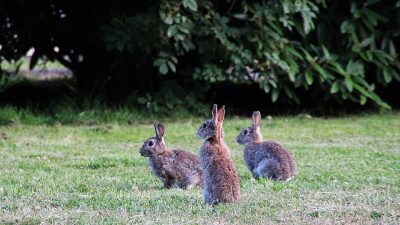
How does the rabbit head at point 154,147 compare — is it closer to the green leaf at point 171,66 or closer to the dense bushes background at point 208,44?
the dense bushes background at point 208,44

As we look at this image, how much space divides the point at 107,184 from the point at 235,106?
7.93 m

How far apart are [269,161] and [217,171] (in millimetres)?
1887

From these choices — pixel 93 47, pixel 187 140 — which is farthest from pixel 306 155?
pixel 93 47

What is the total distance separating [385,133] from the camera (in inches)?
517

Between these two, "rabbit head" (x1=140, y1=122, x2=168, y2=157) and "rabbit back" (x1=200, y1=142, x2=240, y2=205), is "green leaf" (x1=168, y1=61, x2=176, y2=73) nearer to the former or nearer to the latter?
"rabbit head" (x1=140, y1=122, x2=168, y2=157)

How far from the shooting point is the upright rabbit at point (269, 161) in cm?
879

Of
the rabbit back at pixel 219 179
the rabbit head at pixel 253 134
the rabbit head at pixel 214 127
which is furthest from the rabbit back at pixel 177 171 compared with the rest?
the rabbit head at pixel 253 134

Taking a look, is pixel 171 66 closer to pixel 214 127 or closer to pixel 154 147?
pixel 154 147

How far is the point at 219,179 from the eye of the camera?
7074 mm

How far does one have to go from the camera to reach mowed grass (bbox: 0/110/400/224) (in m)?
6.80

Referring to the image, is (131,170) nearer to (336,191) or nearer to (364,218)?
(336,191)

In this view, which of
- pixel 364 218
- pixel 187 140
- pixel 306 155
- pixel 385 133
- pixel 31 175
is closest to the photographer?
pixel 364 218

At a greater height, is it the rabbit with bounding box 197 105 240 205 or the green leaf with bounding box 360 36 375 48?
the green leaf with bounding box 360 36 375 48

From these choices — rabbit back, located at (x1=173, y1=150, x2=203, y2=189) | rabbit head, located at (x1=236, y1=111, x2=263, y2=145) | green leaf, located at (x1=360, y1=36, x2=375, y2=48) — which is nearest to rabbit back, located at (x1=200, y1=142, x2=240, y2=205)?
rabbit back, located at (x1=173, y1=150, x2=203, y2=189)
